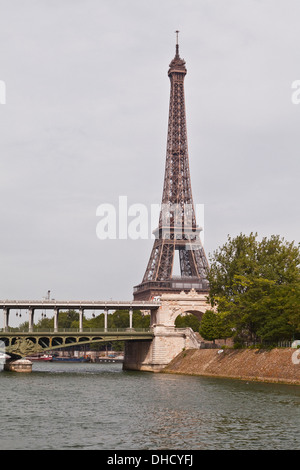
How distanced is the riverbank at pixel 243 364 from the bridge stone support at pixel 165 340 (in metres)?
2.96

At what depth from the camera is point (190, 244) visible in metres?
192

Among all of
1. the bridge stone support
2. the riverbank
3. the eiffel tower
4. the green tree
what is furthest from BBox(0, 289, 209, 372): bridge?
the eiffel tower

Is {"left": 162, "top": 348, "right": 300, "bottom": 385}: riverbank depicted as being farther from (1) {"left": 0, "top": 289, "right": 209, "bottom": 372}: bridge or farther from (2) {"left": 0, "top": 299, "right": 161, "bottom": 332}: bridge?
(2) {"left": 0, "top": 299, "right": 161, "bottom": 332}: bridge

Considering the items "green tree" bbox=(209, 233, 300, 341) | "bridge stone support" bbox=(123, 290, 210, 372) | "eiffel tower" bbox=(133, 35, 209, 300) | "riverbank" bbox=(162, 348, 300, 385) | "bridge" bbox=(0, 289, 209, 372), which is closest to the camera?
"riverbank" bbox=(162, 348, 300, 385)

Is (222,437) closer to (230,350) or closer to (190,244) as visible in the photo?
(230,350)

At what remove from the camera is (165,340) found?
11656cm

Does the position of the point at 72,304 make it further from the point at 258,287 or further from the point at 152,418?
the point at 152,418

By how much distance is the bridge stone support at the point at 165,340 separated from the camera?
379ft

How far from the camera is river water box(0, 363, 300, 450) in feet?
113

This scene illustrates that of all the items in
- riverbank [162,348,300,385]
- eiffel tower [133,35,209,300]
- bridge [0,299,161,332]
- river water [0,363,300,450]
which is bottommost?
river water [0,363,300,450]

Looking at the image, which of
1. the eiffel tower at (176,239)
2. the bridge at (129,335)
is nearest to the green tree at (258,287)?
the bridge at (129,335)

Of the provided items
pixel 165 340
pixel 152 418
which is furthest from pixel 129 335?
pixel 152 418

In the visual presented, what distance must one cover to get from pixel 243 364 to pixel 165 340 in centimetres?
3177

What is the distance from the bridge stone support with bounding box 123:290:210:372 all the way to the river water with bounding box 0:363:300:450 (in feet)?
146
